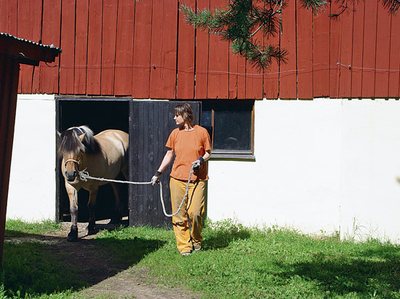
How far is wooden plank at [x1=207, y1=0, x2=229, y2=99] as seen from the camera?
803cm

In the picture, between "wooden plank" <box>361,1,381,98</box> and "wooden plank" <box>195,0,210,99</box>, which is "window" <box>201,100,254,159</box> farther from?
"wooden plank" <box>361,1,381,98</box>

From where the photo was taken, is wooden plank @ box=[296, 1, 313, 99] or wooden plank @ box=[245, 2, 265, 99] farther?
wooden plank @ box=[245, 2, 265, 99]

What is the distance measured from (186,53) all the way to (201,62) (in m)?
0.32

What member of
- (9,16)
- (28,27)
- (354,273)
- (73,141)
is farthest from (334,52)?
(9,16)

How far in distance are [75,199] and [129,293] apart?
3242mm

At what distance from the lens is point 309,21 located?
25.5ft

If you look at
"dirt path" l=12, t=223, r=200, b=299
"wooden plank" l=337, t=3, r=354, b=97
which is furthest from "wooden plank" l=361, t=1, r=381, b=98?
"dirt path" l=12, t=223, r=200, b=299

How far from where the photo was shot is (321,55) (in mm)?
7727

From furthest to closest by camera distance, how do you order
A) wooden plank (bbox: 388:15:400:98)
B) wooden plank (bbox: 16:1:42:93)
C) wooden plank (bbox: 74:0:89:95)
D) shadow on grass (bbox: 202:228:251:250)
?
wooden plank (bbox: 16:1:42:93) → wooden plank (bbox: 74:0:89:95) → wooden plank (bbox: 388:15:400:98) → shadow on grass (bbox: 202:228:251:250)

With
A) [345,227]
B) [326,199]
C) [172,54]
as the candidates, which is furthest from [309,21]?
[345,227]

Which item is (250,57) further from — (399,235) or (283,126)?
(399,235)

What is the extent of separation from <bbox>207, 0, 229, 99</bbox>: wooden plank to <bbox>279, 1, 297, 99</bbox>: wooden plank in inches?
38.5

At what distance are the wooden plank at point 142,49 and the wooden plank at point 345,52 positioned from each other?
133 inches

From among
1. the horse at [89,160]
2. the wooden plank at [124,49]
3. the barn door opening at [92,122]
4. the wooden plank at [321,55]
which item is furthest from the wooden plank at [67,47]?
the wooden plank at [321,55]
